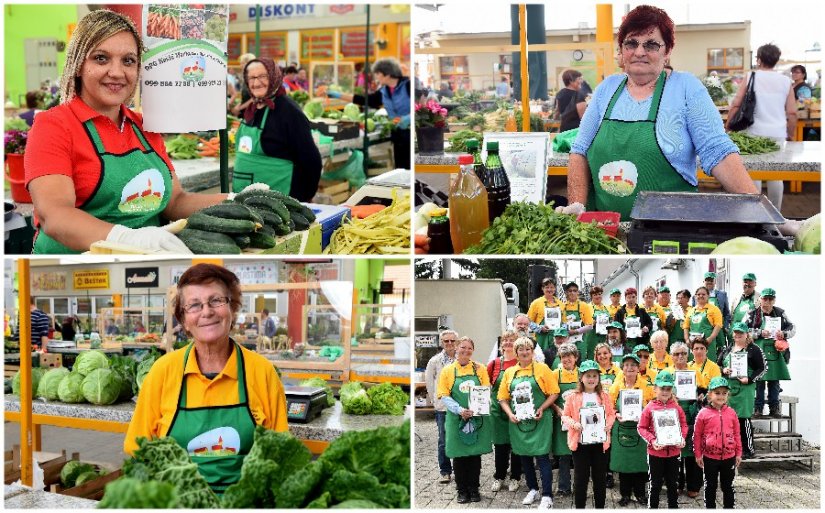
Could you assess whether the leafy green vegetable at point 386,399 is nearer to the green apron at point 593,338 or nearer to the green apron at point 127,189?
the green apron at point 593,338

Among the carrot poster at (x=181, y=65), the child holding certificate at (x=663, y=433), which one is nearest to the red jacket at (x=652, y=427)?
the child holding certificate at (x=663, y=433)

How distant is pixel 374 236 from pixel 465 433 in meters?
0.78

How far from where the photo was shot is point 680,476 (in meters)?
2.65

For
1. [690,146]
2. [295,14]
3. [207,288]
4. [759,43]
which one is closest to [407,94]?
[759,43]

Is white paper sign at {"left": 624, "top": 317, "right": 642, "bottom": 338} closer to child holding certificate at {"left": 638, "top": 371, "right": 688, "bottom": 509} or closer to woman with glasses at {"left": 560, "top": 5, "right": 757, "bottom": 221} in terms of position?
child holding certificate at {"left": 638, "top": 371, "right": 688, "bottom": 509}

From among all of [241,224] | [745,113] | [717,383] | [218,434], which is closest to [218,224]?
[241,224]

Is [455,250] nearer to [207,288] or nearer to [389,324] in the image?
[207,288]

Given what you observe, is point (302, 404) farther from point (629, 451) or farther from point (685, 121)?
point (685, 121)

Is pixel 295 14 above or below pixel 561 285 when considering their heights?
above

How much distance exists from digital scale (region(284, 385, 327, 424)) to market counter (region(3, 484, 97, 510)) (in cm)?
83

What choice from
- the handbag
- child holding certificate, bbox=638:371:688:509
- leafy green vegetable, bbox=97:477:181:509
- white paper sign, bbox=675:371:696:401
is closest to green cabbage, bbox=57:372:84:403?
leafy green vegetable, bbox=97:477:181:509

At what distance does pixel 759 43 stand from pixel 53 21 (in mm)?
13577

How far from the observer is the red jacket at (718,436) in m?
2.58

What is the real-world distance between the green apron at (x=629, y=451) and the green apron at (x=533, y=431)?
0.22 metres
